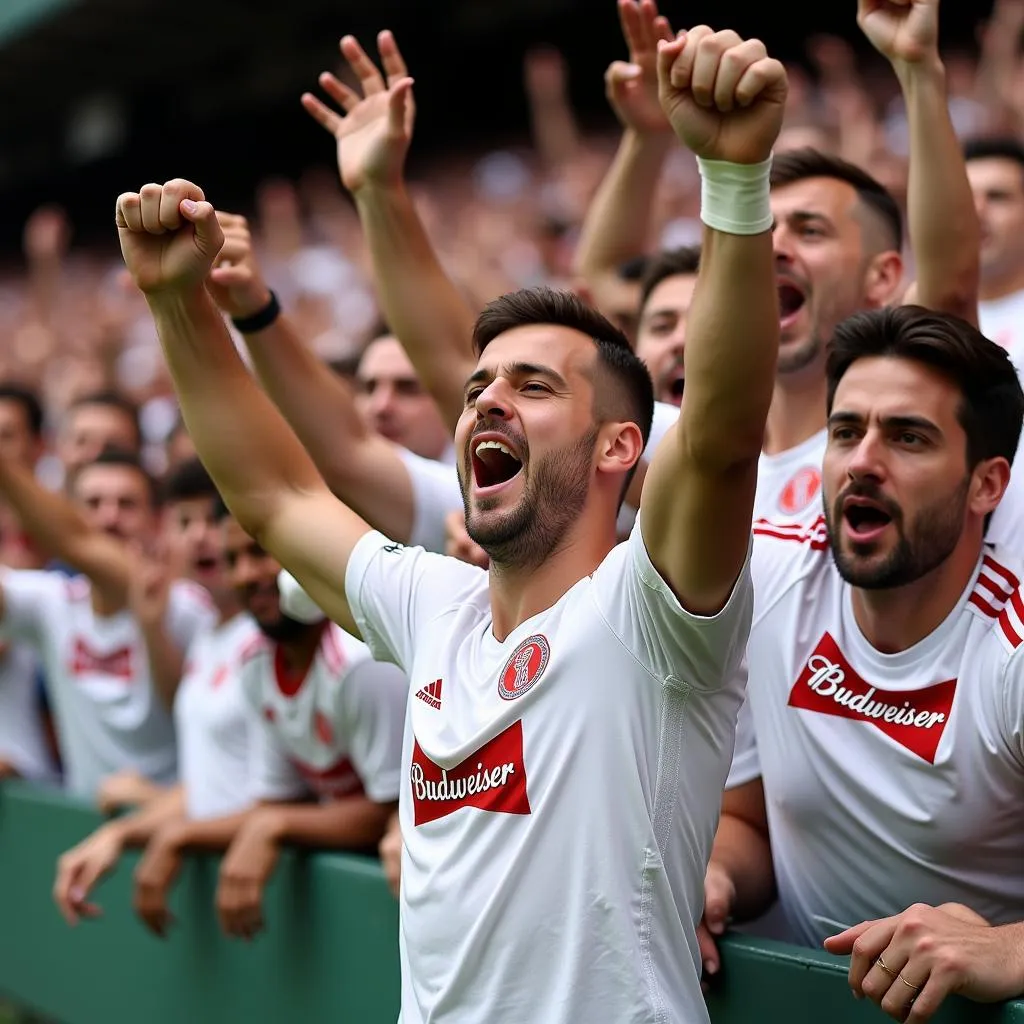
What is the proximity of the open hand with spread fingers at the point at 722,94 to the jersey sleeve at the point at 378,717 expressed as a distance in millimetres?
1957

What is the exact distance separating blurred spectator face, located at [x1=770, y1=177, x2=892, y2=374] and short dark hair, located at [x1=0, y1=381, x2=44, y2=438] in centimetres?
408

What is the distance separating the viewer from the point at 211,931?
420cm

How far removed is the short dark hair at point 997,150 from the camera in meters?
4.32

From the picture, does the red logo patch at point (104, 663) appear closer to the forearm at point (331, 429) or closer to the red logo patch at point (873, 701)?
the forearm at point (331, 429)

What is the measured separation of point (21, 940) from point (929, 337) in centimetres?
408

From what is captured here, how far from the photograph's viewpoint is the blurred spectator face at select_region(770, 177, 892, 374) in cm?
345

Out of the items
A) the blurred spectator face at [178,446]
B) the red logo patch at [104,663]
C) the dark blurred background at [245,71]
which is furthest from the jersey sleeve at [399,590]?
the dark blurred background at [245,71]

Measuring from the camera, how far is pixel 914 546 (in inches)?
101

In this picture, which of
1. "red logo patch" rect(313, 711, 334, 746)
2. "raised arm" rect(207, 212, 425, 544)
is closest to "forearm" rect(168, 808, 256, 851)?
"red logo patch" rect(313, 711, 334, 746)

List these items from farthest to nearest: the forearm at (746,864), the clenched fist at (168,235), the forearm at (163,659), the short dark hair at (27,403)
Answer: the short dark hair at (27,403), the forearm at (163,659), the forearm at (746,864), the clenched fist at (168,235)

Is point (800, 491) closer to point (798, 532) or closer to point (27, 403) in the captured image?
point (798, 532)

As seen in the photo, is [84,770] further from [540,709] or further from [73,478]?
[540,709]

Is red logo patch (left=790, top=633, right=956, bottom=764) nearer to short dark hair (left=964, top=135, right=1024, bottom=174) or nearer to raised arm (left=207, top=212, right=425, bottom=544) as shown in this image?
raised arm (left=207, top=212, right=425, bottom=544)

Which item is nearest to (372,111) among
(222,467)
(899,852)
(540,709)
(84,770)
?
(222,467)
